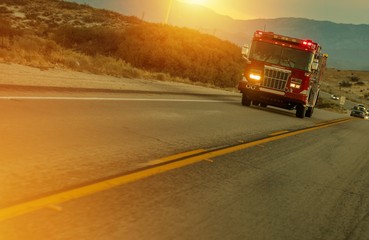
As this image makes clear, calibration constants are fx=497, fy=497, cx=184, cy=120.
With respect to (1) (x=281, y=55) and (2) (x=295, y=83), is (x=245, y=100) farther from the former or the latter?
(1) (x=281, y=55)

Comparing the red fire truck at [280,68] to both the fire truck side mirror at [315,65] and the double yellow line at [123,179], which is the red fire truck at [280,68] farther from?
the double yellow line at [123,179]

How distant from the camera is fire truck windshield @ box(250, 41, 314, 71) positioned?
2144 centimetres

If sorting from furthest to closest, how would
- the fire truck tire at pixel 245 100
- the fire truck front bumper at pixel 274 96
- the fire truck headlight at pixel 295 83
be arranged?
the fire truck tire at pixel 245 100
the fire truck front bumper at pixel 274 96
the fire truck headlight at pixel 295 83

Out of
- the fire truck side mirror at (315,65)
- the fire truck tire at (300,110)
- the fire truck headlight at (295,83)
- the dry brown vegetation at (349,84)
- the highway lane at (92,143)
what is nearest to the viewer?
the highway lane at (92,143)

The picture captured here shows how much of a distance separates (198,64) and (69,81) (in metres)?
24.7

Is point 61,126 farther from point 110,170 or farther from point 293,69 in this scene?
point 293,69

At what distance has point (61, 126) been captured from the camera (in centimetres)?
909

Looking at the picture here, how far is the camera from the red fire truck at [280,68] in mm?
21484

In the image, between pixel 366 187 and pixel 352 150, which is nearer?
pixel 366 187

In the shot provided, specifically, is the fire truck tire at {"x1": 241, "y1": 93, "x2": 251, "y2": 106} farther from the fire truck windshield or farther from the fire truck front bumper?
the fire truck windshield

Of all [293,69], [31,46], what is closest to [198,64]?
[31,46]

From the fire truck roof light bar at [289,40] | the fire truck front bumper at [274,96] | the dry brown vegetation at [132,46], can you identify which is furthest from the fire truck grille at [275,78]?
the dry brown vegetation at [132,46]

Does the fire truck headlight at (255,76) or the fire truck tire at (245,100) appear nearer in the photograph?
the fire truck headlight at (255,76)

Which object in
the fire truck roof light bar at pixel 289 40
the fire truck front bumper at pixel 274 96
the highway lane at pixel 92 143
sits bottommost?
the highway lane at pixel 92 143
